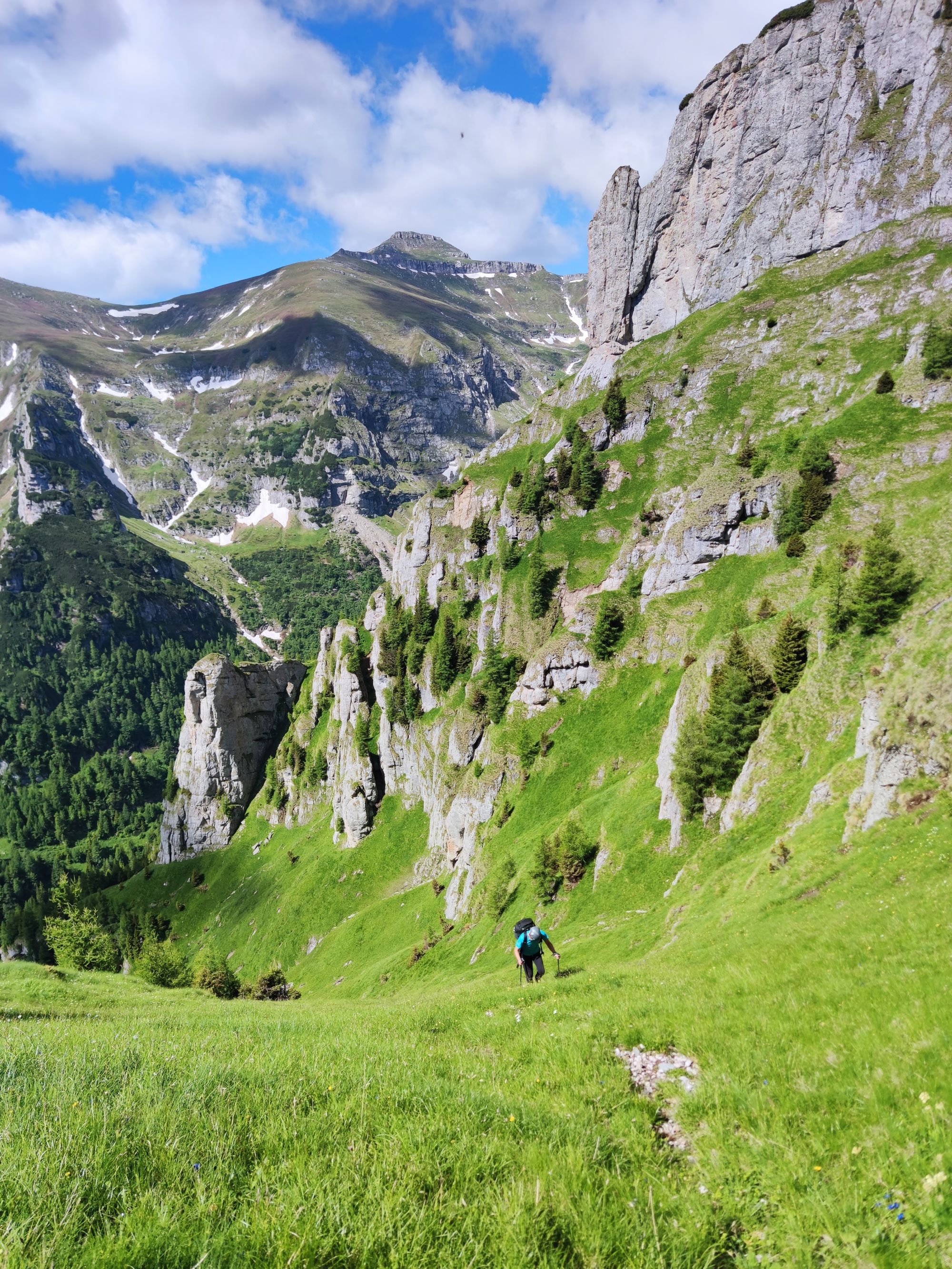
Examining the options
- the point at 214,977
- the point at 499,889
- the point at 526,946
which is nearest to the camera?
the point at 526,946

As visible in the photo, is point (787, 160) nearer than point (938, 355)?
No

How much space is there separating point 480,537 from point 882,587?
278 feet

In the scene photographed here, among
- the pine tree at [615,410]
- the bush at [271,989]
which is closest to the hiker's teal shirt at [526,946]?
the bush at [271,989]

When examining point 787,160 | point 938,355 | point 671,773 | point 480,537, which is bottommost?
point 671,773

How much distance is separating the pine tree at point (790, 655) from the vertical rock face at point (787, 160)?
105306mm

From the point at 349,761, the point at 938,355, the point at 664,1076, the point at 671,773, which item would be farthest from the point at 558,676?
the point at 349,761

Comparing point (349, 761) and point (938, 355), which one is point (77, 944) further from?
point (938, 355)

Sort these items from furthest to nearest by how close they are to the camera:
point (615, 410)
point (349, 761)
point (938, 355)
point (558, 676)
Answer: point (349, 761) → point (615, 410) → point (558, 676) → point (938, 355)

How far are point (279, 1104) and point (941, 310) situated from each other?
366 ft

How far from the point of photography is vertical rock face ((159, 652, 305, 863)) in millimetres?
160500

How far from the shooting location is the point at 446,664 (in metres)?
101

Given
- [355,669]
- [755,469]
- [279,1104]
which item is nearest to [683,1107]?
[279,1104]

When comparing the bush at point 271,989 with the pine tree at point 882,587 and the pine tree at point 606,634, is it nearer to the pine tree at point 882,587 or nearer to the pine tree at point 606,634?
the pine tree at point 606,634

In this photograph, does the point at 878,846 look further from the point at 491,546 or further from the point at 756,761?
the point at 491,546
